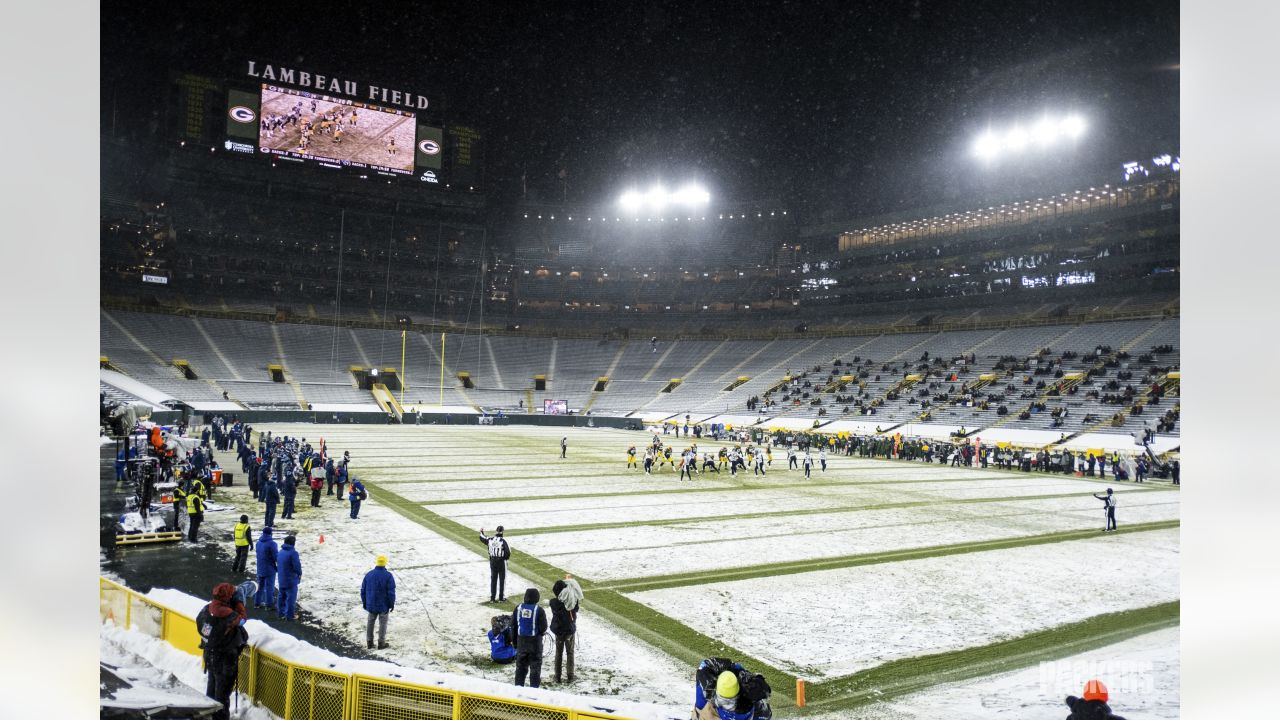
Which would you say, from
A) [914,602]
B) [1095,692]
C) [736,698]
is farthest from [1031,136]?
[736,698]

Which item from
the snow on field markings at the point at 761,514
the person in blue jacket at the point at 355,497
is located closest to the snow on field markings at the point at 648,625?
the snow on field markings at the point at 761,514

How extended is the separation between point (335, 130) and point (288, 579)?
60.5 meters

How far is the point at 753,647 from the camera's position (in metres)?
9.45

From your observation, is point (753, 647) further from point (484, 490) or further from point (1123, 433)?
point (1123, 433)

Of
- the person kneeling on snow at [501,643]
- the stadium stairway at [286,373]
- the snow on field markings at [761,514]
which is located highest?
the stadium stairway at [286,373]

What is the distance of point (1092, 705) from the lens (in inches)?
196

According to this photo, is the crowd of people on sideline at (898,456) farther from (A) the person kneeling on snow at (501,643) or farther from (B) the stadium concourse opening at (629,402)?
(A) the person kneeling on snow at (501,643)

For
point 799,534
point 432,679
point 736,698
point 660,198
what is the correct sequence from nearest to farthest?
point 736,698 < point 432,679 < point 799,534 < point 660,198

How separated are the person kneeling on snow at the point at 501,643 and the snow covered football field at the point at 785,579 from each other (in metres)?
0.18

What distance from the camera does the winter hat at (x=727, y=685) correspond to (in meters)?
4.71

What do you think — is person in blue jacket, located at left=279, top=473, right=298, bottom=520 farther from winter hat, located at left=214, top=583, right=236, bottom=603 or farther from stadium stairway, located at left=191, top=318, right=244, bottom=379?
stadium stairway, located at left=191, top=318, right=244, bottom=379

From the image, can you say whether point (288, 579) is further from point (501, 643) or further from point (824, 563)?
point (824, 563)

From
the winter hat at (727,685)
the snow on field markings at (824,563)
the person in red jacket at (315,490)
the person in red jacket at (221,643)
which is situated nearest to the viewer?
the winter hat at (727,685)
